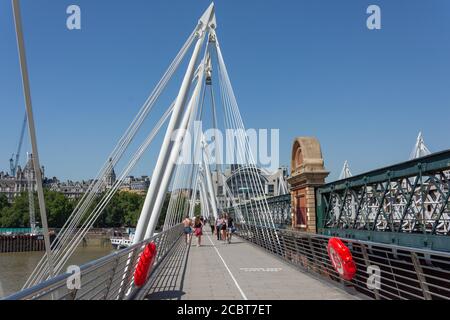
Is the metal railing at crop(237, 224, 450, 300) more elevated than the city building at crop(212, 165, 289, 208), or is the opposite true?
the city building at crop(212, 165, 289, 208)

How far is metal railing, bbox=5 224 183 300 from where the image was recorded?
3.98m

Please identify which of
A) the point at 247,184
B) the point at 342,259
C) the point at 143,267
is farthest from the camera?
the point at 247,184

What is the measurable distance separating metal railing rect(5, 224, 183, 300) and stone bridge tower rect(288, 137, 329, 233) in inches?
425

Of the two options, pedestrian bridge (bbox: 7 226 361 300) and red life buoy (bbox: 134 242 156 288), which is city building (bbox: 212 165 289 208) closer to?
pedestrian bridge (bbox: 7 226 361 300)

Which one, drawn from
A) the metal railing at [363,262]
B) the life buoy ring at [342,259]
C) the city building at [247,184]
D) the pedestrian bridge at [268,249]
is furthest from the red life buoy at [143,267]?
the city building at [247,184]

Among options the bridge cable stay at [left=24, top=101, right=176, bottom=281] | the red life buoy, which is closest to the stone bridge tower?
the bridge cable stay at [left=24, top=101, right=176, bottom=281]

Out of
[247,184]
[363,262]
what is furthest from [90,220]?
[247,184]

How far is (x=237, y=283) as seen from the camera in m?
8.95

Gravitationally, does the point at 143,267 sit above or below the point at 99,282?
below

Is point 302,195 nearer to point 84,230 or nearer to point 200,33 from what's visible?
point 200,33

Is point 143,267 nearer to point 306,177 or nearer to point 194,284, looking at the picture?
point 194,284

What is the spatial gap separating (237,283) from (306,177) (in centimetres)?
1078

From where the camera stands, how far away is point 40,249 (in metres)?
74.4
